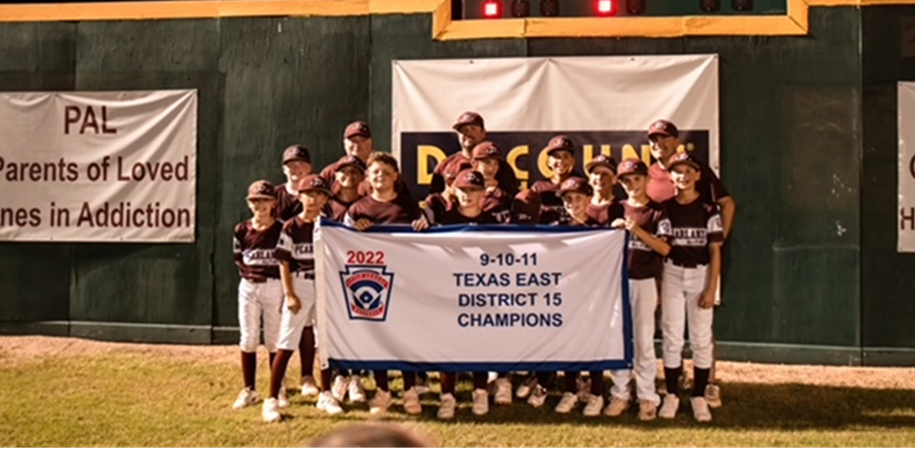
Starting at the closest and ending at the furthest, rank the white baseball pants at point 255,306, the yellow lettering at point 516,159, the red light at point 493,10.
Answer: the white baseball pants at point 255,306 → the yellow lettering at point 516,159 → the red light at point 493,10

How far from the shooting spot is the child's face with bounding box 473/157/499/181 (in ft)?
22.7

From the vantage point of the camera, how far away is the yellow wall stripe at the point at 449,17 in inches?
344

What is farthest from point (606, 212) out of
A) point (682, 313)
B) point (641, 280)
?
point (682, 313)

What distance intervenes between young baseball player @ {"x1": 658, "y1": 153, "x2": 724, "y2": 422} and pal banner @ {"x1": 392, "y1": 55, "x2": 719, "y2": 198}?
6.72 feet

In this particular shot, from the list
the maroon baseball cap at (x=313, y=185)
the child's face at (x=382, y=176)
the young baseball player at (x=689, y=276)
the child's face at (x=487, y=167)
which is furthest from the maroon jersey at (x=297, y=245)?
the young baseball player at (x=689, y=276)

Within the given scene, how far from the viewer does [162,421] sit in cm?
657

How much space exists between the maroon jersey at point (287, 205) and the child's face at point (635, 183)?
2358mm

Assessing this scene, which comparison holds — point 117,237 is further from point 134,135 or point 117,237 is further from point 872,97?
point 872,97

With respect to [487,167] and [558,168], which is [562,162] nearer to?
[558,168]

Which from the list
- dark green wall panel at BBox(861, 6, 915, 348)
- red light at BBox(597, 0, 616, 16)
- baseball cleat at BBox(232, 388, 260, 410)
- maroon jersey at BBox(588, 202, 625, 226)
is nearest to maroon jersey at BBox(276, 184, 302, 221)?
baseball cleat at BBox(232, 388, 260, 410)

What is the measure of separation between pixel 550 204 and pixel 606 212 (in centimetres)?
69

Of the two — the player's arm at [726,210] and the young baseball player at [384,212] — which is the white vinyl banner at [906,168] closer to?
the player's arm at [726,210]

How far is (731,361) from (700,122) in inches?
81.9

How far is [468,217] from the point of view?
6910 mm
